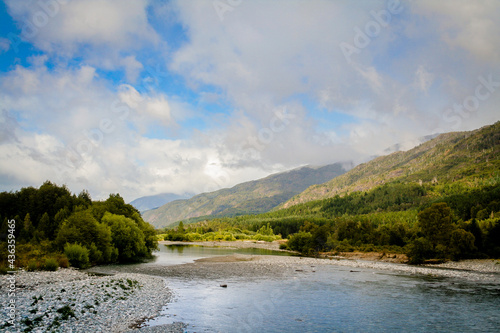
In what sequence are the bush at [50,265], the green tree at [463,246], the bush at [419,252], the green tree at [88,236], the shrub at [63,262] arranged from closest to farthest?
1. the bush at [50,265]
2. the shrub at [63,262]
3. the green tree at [88,236]
4. the green tree at [463,246]
5. the bush at [419,252]

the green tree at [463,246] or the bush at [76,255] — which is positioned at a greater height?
the bush at [76,255]

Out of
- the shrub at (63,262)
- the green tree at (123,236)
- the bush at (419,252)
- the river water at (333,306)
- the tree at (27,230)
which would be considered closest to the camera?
the river water at (333,306)

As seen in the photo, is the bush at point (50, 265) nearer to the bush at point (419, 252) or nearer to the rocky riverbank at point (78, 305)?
the rocky riverbank at point (78, 305)

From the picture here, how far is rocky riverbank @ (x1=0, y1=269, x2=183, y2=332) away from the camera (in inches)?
738

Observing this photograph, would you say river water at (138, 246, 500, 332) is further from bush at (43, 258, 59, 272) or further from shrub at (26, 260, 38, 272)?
shrub at (26, 260, 38, 272)

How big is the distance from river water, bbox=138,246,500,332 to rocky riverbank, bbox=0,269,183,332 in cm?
212

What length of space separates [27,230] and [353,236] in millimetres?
102888

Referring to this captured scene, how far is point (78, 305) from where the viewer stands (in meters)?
22.6

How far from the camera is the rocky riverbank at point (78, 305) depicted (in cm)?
1875

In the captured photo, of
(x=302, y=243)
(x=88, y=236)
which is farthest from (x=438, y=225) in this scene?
(x=88, y=236)

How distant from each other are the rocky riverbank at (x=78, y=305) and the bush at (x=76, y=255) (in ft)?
54.2

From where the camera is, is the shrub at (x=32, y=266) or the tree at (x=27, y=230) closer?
the shrub at (x=32, y=266)

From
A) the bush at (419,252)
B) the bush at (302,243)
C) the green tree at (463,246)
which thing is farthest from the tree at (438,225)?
the bush at (302,243)

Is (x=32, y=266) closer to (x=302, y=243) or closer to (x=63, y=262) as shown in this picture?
(x=63, y=262)
